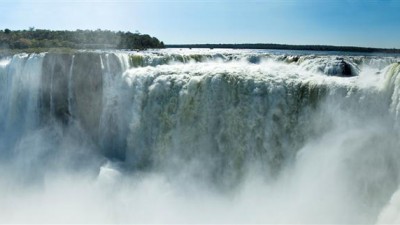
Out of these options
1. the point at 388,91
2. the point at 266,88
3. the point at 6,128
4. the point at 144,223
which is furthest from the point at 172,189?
the point at 6,128

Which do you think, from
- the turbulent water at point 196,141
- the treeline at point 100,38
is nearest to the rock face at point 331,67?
the turbulent water at point 196,141

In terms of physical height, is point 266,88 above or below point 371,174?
above

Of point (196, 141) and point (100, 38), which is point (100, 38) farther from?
point (196, 141)

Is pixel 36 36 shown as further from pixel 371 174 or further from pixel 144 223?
pixel 371 174

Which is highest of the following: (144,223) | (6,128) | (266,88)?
(266,88)

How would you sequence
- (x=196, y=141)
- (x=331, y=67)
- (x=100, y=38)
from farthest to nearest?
(x=100, y=38) < (x=331, y=67) < (x=196, y=141)

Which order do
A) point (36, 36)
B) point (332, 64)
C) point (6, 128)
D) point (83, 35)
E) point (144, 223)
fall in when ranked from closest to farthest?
1. point (144, 223)
2. point (332, 64)
3. point (6, 128)
4. point (36, 36)
5. point (83, 35)

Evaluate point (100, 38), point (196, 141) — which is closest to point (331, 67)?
point (196, 141)

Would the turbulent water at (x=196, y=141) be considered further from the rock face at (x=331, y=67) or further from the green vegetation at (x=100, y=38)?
the green vegetation at (x=100, y=38)
